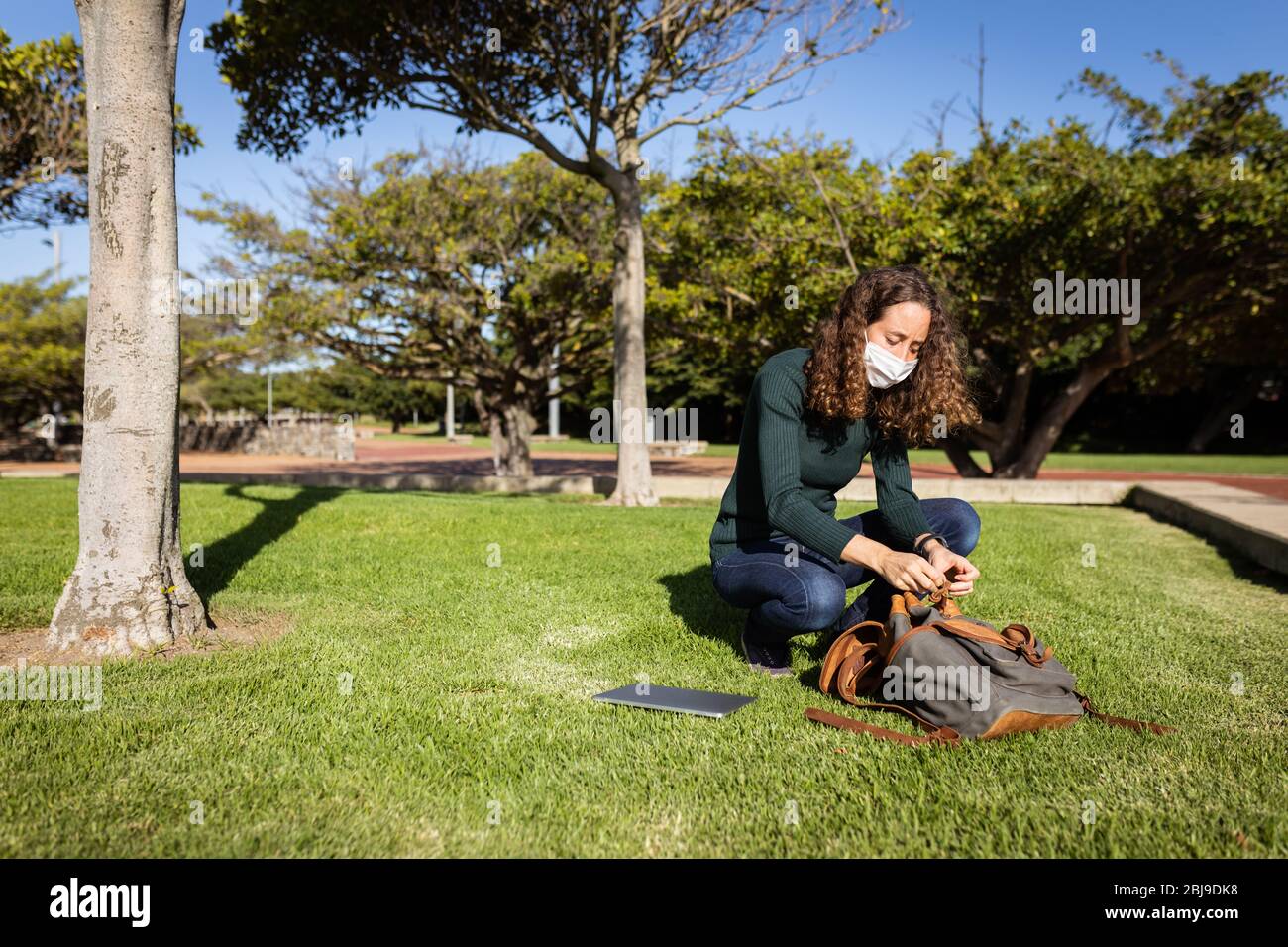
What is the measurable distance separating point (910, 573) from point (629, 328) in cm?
811

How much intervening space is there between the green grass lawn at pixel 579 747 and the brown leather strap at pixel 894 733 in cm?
5

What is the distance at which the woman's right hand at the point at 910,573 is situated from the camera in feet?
10.0

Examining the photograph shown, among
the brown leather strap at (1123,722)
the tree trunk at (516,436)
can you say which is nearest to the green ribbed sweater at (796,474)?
the brown leather strap at (1123,722)

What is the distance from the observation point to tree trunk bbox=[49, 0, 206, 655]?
400cm

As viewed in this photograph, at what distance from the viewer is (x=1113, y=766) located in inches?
110

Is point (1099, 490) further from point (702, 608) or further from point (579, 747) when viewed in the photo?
point (579, 747)

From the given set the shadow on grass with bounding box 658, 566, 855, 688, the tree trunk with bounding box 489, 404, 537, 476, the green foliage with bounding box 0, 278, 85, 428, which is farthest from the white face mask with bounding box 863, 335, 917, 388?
the green foliage with bounding box 0, 278, 85, 428

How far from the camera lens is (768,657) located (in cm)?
386

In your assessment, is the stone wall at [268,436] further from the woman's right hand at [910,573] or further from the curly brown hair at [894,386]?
the woman's right hand at [910,573]

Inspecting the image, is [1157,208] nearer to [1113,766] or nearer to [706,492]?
[706,492]

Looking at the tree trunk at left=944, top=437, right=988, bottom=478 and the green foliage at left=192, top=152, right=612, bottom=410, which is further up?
the green foliage at left=192, top=152, right=612, bottom=410

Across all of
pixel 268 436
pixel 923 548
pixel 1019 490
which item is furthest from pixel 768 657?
pixel 268 436

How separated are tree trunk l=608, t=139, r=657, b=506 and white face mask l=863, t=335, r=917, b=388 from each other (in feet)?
23.7

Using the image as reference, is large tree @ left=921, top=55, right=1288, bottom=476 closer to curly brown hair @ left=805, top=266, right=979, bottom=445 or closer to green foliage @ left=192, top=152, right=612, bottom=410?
green foliage @ left=192, top=152, right=612, bottom=410
